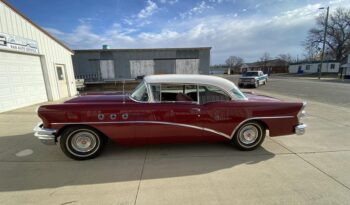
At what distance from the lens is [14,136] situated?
4566 millimetres

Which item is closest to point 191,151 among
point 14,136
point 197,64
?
point 14,136

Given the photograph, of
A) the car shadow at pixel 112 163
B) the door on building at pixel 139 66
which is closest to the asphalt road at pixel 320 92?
the car shadow at pixel 112 163

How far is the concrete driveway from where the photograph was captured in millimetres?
2420

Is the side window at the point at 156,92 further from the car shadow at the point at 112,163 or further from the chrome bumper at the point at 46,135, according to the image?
the chrome bumper at the point at 46,135

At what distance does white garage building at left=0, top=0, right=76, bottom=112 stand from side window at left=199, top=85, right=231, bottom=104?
7542 millimetres

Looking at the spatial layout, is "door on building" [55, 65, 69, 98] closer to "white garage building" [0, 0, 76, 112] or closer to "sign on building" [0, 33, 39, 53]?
"white garage building" [0, 0, 76, 112]

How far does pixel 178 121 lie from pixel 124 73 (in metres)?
16.4

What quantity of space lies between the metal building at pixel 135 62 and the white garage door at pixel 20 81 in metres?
9.58

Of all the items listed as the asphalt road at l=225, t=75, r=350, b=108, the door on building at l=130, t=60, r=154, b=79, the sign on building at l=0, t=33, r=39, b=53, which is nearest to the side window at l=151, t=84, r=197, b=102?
the sign on building at l=0, t=33, r=39, b=53

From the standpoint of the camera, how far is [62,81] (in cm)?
1089

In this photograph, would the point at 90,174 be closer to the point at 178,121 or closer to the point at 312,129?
the point at 178,121

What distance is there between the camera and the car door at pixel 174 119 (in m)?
3.32

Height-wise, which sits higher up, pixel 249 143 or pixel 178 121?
pixel 178 121

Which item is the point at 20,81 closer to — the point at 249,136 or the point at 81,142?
the point at 81,142
